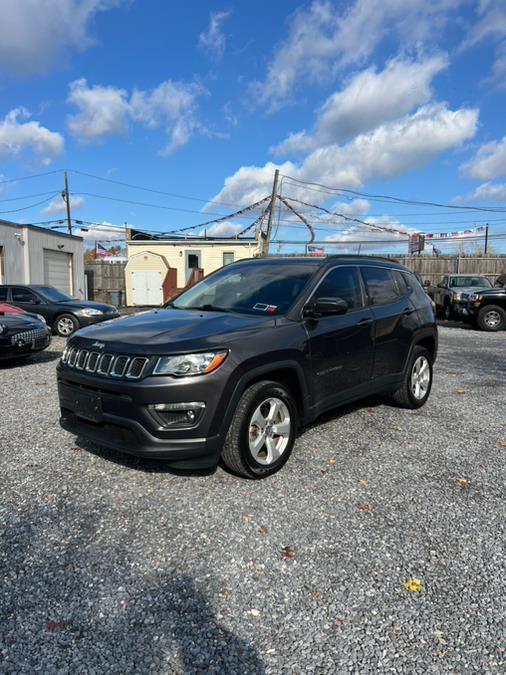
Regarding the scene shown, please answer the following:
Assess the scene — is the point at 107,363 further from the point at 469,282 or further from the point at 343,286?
the point at 469,282

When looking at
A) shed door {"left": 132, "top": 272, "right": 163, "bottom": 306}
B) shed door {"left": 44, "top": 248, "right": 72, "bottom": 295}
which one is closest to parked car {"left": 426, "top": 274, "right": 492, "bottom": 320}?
shed door {"left": 132, "top": 272, "right": 163, "bottom": 306}

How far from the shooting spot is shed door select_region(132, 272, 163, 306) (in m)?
24.9

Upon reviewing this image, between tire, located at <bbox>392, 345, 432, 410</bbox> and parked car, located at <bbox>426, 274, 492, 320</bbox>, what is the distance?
10935mm

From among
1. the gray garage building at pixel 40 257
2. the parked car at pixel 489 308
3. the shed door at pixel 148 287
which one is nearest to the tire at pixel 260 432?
the parked car at pixel 489 308

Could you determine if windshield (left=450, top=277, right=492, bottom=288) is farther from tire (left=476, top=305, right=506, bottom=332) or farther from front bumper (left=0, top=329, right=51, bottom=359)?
front bumper (left=0, top=329, right=51, bottom=359)

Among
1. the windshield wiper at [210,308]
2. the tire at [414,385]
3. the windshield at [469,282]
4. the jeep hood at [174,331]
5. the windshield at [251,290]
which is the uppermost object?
the windshield at [469,282]

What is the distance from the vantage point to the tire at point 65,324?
38.6 feet

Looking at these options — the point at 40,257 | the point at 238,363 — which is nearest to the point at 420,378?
the point at 238,363

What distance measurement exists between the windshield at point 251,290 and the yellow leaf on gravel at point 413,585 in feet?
6.93

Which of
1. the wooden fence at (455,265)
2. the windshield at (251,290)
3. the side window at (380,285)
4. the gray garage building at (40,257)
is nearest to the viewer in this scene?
the windshield at (251,290)

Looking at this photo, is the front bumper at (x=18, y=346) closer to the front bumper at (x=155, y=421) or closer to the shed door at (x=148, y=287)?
the front bumper at (x=155, y=421)

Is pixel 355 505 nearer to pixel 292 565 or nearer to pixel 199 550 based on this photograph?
pixel 292 565

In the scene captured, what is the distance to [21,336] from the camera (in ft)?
25.1

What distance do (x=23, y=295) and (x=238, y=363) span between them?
1067cm
